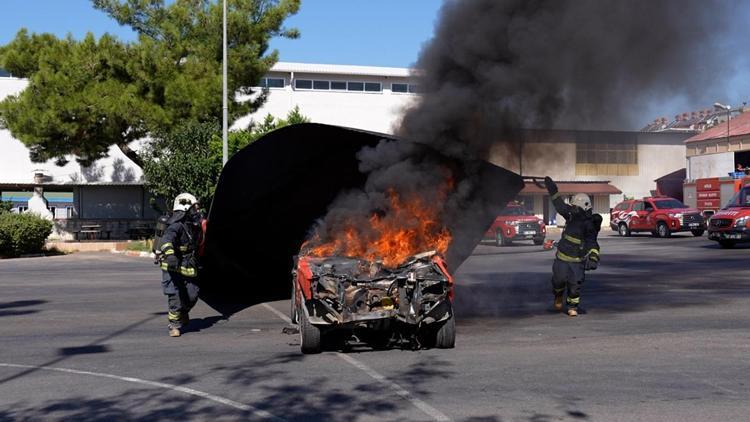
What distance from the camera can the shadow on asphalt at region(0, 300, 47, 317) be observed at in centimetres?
1234

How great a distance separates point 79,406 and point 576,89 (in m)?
6.71

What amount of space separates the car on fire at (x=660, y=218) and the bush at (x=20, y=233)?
2434 centimetres

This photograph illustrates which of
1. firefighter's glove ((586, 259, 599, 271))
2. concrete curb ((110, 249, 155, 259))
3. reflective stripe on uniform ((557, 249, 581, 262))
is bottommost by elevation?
concrete curb ((110, 249, 155, 259))

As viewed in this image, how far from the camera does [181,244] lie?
10.2m

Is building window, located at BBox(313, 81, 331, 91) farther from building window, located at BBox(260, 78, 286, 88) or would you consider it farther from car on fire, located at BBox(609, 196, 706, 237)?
car on fire, located at BBox(609, 196, 706, 237)

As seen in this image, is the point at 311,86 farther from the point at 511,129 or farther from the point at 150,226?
the point at 511,129

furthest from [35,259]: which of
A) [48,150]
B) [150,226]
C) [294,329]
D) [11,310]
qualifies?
[294,329]

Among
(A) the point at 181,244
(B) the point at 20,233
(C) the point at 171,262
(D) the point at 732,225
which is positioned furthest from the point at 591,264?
(B) the point at 20,233

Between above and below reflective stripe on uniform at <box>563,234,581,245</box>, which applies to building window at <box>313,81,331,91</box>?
above

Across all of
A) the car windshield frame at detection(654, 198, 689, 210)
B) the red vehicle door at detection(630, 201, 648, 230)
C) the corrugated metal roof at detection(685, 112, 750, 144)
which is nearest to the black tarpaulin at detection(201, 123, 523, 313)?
the car windshield frame at detection(654, 198, 689, 210)

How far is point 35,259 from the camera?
85.3 feet

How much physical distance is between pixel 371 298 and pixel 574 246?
4324 millimetres

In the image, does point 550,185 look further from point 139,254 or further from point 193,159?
point 139,254

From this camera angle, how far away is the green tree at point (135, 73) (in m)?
30.4
